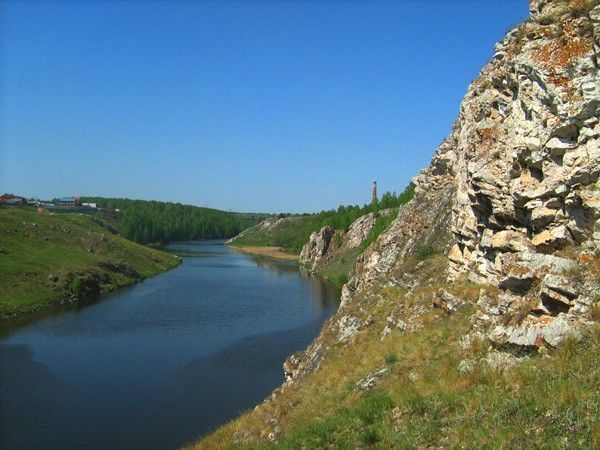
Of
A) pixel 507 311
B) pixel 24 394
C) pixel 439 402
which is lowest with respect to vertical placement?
pixel 24 394

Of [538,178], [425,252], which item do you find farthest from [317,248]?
[538,178]

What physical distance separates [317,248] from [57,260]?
6143cm

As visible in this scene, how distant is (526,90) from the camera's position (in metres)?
15.2

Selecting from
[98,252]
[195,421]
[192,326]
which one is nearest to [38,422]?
[195,421]

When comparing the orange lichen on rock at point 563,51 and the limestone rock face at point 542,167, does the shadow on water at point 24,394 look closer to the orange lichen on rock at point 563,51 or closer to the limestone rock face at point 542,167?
the limestone rock face at point 542,167

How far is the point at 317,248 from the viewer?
415ft

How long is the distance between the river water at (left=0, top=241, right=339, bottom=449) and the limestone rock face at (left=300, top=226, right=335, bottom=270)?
46.2m

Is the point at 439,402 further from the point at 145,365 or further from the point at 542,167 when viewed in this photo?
the point at 145,365

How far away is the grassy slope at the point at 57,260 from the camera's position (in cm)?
6994

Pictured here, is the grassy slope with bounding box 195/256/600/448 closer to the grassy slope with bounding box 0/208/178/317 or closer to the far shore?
the grassy slope with bounding box 0/208/178/317

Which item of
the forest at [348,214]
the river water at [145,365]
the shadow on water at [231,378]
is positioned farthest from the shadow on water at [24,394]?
the forest at [348,214]

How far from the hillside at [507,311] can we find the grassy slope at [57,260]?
188 ft

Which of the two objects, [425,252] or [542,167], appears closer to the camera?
[542,167]

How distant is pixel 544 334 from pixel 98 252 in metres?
106
